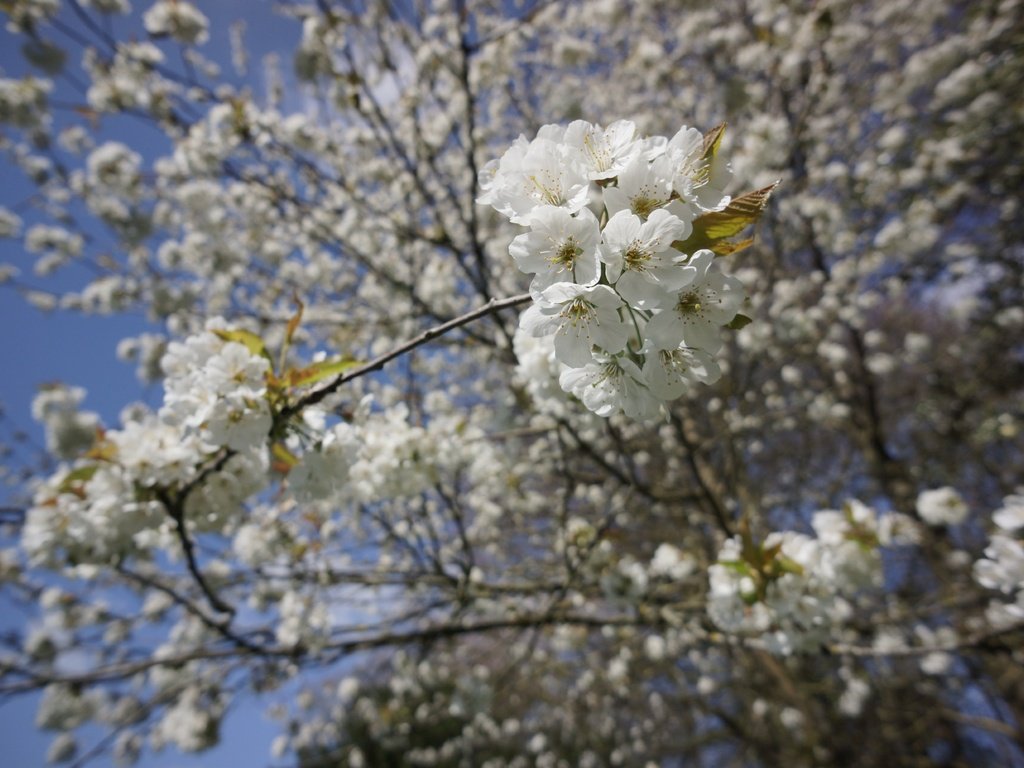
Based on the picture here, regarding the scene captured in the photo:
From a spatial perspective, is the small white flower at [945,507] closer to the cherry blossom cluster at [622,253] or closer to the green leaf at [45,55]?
the cherry blossom cluster at [622,253]

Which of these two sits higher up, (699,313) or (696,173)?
(696,173)

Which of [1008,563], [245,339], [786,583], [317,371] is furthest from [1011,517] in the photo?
[245,339]

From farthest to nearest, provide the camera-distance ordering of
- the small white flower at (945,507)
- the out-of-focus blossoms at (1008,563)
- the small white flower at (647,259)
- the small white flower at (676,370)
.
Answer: the small white flower at (945,507), the out-of-focus blossoms at (1008,563), the small white flower at (676,370), the small white flower at (647,259)

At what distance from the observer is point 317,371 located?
134 centimetres

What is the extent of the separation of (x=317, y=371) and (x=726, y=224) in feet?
3.49

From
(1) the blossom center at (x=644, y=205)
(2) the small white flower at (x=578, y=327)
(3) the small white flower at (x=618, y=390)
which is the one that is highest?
(1) the blossom center at (x=644, y=205)

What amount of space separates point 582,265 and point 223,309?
5.23 m

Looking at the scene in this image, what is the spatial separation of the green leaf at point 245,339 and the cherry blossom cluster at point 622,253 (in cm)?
80

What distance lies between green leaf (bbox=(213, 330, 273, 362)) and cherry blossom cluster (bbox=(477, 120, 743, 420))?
2.61 ft

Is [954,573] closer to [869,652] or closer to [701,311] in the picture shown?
[869,652]

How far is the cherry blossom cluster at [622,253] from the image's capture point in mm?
855

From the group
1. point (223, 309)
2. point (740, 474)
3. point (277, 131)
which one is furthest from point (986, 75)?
point (223, 309)

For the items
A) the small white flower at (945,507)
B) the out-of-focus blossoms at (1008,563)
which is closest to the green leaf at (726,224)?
the out-of-focus blossoms at (1008,563)

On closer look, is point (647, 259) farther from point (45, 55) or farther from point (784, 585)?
point (45, 55)
